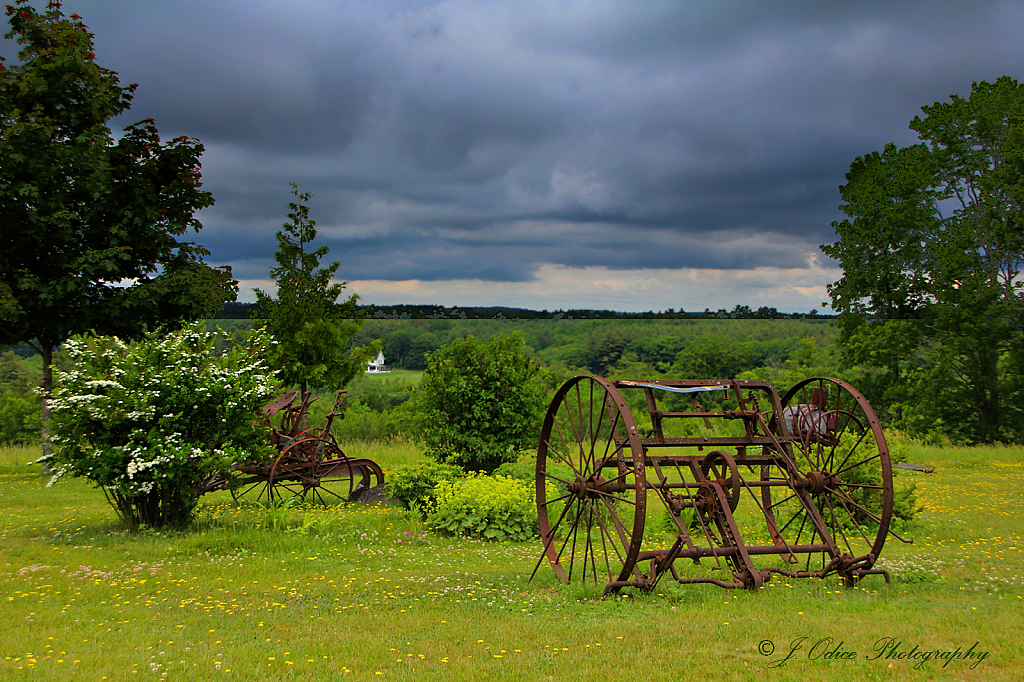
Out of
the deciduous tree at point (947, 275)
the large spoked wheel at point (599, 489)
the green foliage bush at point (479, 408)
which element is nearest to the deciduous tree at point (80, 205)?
the green foliage bush at point (479, 408)

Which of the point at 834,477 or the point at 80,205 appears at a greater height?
the point at 80,205

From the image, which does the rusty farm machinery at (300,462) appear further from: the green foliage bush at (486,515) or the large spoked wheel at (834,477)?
the large spoked wheel at (834,477)

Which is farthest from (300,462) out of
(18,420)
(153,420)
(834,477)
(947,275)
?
(18,420)

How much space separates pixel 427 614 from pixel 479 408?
865cm

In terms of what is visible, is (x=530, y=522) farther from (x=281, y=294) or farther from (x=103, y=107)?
(x=103, y=107)

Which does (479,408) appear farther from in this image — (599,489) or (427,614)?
(427,614)

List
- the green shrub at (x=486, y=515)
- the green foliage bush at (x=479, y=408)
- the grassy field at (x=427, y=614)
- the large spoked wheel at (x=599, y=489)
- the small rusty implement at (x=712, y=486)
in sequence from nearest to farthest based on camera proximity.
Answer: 1. the grassy field at (x=427, y=614)
2. the large spoked wheel at (x=599, y=489)
3. the small rusty implement at (x=712, y=486)
4. the green shrub at (x=486, y=515)
5. the green foliage bush at (x=479, y=408)

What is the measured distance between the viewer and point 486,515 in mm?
11383

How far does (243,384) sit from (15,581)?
4.14 m

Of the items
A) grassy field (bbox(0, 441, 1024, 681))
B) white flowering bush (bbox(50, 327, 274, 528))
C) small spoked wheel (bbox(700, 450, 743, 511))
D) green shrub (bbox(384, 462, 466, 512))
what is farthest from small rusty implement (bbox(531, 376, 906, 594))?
white flowering bush (bbox(50, 327, 274, 528))

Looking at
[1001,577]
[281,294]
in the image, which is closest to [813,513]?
[1001,577]

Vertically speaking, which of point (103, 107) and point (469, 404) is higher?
point (103, 107)

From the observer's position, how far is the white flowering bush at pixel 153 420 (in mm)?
10148

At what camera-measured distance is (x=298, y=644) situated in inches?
224
